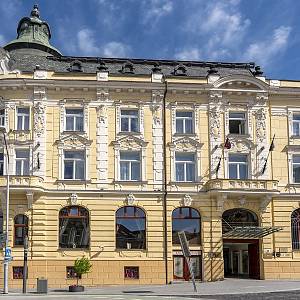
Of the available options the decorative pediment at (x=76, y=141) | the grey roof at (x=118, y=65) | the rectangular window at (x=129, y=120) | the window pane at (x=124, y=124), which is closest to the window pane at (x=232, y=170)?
the grey roof at (x=118, y=65)

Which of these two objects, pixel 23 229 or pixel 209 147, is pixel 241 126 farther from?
pixel 23 229

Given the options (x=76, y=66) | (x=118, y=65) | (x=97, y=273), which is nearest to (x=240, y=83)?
(x=118, y=65)

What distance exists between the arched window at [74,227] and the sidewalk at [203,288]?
12.2 feet

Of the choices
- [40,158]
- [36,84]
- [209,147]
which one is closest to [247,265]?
[209,147]

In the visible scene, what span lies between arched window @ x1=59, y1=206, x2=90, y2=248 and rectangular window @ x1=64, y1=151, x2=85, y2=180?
2.40 m

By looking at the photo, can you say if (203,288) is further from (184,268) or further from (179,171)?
(179,171)

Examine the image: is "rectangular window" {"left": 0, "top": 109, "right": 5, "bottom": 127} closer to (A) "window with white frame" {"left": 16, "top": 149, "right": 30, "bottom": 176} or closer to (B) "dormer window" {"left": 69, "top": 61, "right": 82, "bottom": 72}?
(A) "window with white frame" {"left": 16, "top": 149, "right": 30, "bottom": 176}

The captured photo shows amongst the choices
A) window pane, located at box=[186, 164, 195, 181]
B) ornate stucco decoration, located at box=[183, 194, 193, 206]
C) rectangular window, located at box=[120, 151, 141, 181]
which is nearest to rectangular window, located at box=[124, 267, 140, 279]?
ornate stucco decoration, located at box=[183, 194, 193, 206]

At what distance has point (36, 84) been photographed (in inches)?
1709

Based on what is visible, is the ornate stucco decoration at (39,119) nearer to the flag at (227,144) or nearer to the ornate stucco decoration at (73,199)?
the ornate stucco decoration at (73,199)

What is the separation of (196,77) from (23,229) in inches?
678

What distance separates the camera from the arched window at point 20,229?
136 feet

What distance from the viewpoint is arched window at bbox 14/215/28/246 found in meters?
41.5

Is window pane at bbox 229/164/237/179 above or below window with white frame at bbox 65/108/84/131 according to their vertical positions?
below
